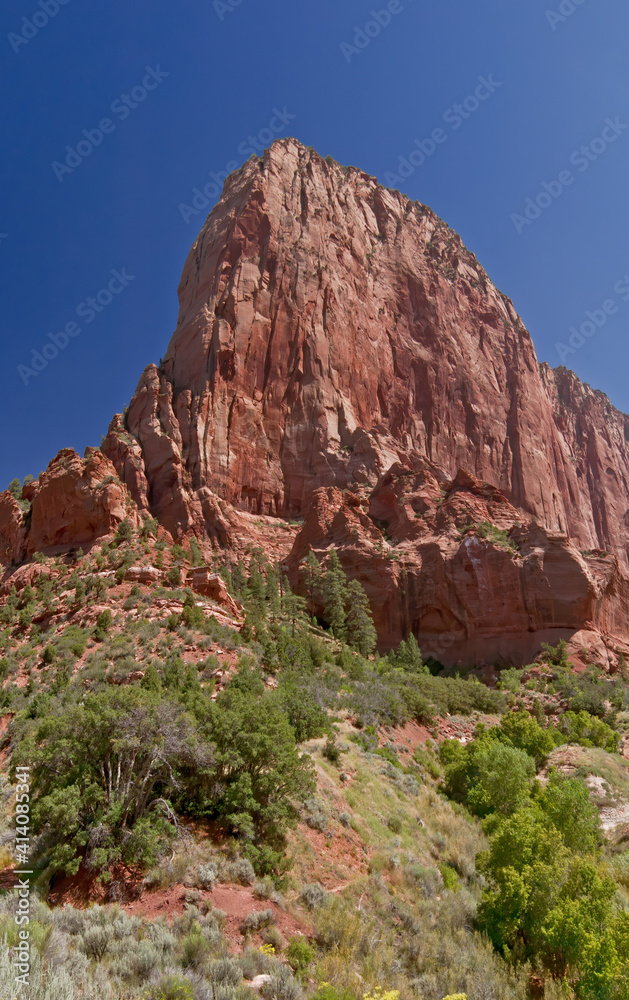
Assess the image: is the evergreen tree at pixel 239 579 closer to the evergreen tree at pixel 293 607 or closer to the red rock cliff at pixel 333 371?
the evergreen tree at pixel 293 607

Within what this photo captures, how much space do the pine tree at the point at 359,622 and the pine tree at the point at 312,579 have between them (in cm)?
272

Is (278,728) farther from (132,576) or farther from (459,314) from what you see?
(459,314)

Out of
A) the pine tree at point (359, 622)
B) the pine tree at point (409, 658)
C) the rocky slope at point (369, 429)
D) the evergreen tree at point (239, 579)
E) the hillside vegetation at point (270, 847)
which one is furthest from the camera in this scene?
the rocky slope at point (369, 429)

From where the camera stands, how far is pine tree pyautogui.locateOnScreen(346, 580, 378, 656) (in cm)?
4068

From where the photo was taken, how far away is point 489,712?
3186 cm

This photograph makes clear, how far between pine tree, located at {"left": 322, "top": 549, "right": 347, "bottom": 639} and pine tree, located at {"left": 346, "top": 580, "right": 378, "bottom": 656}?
655 millimetres

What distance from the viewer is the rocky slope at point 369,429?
44500mm

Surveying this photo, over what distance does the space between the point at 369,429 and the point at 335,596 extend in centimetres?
2892

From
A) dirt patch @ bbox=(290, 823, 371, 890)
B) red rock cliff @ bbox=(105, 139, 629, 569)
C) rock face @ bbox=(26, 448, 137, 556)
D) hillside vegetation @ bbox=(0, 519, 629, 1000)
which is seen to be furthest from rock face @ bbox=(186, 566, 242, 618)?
red rock cliff @ bbox=(105, 139, 629, 569)

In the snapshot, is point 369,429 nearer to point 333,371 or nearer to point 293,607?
point 333,371

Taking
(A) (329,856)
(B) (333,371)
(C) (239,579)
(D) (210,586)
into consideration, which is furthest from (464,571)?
(A) (329,856)

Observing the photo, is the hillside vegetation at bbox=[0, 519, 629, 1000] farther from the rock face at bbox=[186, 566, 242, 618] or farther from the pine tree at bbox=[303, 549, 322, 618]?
the pine tree at bbox=[303, 549, 322, 618]

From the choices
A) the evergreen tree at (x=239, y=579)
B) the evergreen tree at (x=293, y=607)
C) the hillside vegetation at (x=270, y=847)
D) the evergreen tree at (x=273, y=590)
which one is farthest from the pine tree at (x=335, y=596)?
the hillside vegetation at (x=270, y=847)

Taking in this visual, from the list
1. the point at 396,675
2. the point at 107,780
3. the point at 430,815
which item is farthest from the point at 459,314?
the point at 107,780
